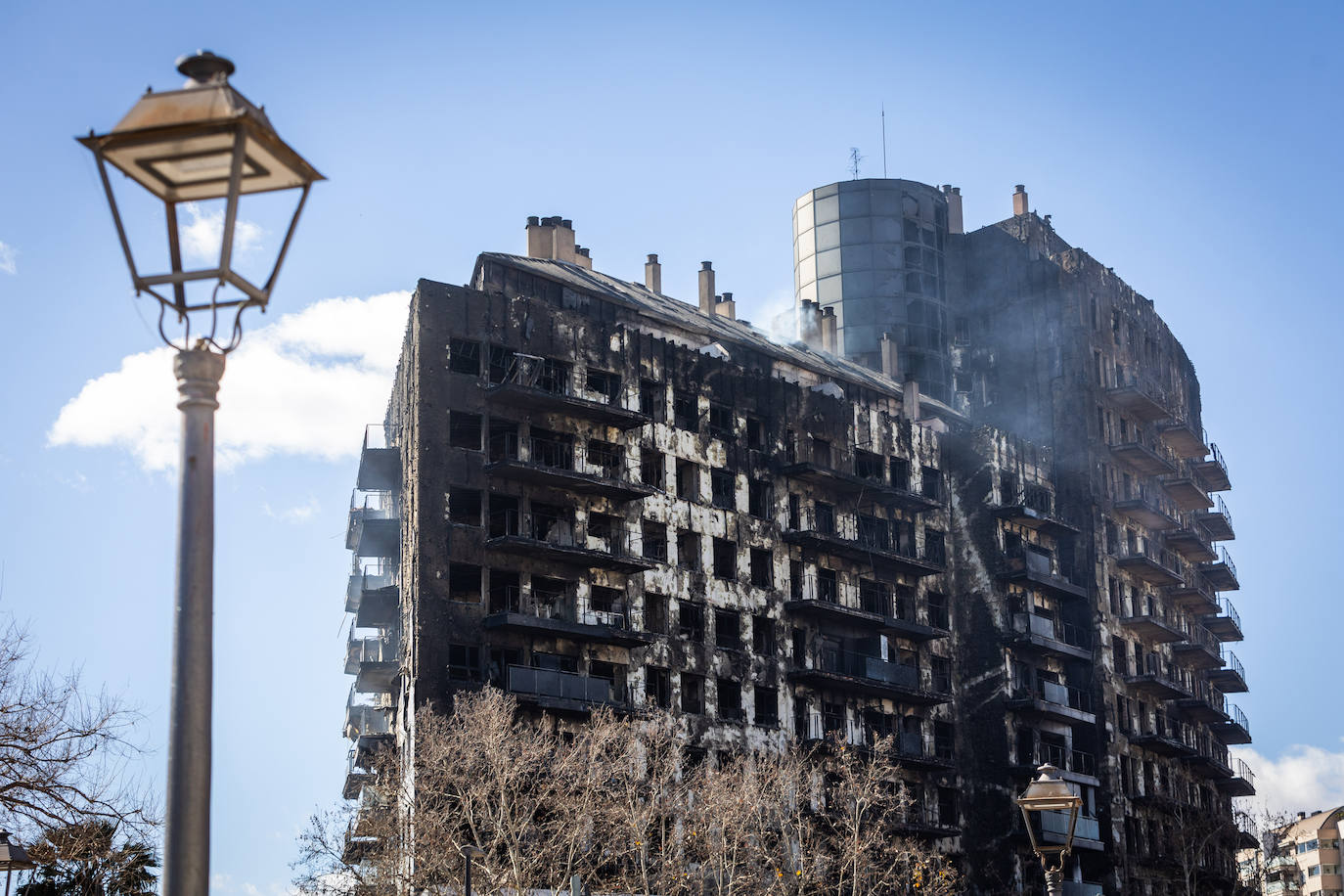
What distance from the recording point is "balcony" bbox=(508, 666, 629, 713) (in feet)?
193

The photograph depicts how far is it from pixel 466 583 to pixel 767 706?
15.1 metres

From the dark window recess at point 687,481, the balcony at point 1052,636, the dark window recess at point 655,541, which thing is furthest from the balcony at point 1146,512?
the dark window recess at point 655,541

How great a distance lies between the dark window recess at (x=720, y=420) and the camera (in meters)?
72.0

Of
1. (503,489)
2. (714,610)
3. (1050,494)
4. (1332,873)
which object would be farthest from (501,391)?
(1332,873)

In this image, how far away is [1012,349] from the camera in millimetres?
92688

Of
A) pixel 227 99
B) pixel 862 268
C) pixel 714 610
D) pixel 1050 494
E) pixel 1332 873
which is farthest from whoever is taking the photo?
pixel 1332 873

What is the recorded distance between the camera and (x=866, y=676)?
73.4 metres

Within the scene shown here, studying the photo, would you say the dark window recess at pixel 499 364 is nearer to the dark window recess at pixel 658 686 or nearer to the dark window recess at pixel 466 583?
the dark window recess at pixel 466 583

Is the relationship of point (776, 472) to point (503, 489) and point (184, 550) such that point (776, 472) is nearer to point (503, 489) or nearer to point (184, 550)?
point (503, 489)

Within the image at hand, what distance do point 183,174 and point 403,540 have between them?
5771cm

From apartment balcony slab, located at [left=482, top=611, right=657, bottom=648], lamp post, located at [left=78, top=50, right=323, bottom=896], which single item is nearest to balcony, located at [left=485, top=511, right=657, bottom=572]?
apartment balcony slab, located at [left=482, top=611, right=657, bottom=648]

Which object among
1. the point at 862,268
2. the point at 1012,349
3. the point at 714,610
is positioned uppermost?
the point at 862,268

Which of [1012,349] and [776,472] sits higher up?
[1012,349]

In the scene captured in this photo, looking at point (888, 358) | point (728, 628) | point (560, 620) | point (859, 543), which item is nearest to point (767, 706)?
point (728, 628)
